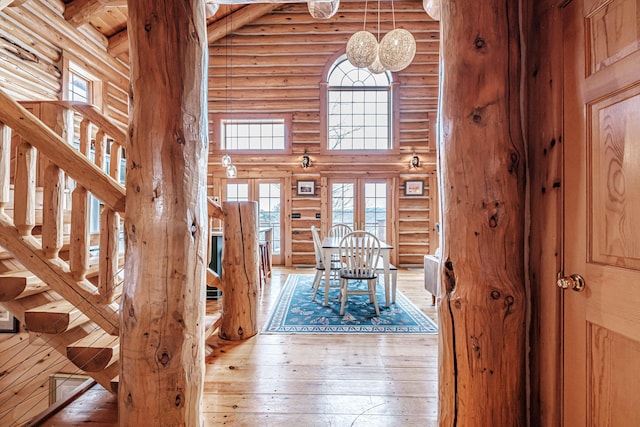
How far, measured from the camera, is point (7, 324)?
3197 millimetres

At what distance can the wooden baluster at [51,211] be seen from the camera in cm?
168

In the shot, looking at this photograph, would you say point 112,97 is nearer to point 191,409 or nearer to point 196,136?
point 196,136

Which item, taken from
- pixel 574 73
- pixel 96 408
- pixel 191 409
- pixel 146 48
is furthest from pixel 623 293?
pixel 96 408

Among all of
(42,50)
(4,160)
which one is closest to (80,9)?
(42,50)

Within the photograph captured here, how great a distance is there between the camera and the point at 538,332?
4.51ft

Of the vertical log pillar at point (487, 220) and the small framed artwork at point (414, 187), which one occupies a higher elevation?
the small framed artwork at point (414, 187)

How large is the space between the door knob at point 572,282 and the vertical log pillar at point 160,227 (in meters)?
1.58

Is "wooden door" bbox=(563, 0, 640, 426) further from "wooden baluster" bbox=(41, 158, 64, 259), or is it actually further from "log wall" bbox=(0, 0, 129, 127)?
"log wall" bbox=(0, 0, 129, 127)

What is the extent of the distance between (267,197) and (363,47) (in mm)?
4095

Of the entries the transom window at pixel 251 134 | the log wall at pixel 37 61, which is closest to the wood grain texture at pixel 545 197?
the log wall at pixel 37 61

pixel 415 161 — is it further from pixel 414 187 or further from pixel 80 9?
pixel 80 9

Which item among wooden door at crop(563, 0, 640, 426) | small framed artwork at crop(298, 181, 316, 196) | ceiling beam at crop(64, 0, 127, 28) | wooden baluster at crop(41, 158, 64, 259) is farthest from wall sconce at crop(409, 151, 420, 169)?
wooden baluster at crop(41, 158, 64, 259)

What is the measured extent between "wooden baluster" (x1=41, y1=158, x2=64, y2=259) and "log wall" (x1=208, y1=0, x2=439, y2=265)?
5342mm

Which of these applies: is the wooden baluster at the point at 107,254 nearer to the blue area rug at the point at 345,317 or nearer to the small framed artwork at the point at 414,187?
the blue area rug at the point at 345,317
